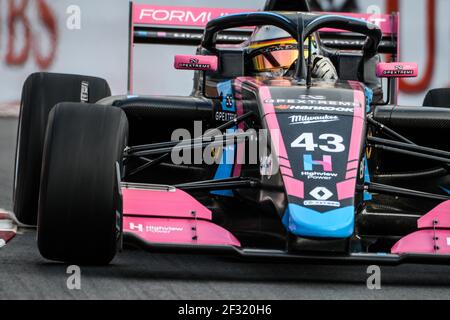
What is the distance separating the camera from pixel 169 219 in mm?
4887

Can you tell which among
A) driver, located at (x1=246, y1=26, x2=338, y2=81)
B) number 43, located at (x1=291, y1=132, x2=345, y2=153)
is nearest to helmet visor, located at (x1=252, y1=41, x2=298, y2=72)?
driver, located at (x1=246, y1=26, x2=338, y2=81)

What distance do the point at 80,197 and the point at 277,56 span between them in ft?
7.69

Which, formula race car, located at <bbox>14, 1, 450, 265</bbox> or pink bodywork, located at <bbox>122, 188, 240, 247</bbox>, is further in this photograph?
pink bodywork, located at <bbox>122, 188, 240, 247</bbox>

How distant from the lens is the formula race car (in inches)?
179

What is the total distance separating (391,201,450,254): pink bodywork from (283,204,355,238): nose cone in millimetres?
369

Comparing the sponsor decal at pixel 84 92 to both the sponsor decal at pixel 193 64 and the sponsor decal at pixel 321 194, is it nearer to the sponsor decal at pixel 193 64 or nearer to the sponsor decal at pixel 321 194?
the sponsor decal at pixel 193 64

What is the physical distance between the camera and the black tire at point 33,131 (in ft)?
20.4

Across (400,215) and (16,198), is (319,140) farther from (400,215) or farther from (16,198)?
(16,198)

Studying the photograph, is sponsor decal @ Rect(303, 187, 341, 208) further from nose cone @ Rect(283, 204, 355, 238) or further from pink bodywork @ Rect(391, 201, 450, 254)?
pink bodywork @ Rect(391, 201, 450, 254)

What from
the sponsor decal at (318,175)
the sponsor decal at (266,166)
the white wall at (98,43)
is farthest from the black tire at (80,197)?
the white wall at (98,43)

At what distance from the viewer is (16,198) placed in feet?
20.8

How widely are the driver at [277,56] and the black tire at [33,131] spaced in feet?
4.16

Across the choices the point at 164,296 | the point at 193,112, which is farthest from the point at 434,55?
the point at 164,296
